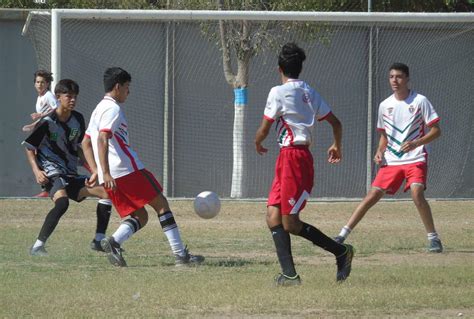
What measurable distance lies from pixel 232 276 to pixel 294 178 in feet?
3.87

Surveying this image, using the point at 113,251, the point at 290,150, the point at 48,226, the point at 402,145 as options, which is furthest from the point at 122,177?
the point at 402,145

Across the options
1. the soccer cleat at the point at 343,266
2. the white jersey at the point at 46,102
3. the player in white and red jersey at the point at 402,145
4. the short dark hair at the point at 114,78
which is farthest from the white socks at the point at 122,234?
the white jersey at the point at 46,102

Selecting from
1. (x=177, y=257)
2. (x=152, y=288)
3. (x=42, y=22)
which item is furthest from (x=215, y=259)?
(x=42, y=22)

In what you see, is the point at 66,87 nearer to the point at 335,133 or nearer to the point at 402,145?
the point at 335,133

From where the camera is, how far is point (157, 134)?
18.8 meters

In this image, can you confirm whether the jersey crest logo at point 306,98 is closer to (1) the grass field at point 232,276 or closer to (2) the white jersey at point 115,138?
(1) the grass field at point 232,276

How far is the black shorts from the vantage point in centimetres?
1088

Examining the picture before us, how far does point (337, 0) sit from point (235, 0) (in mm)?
2054

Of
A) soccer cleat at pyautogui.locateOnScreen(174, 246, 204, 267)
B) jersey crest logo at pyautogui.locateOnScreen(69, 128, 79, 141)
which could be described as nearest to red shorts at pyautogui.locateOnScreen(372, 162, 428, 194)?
soccer cleat at pyautogui.locateOnScreen(174, 246, 204, 267)

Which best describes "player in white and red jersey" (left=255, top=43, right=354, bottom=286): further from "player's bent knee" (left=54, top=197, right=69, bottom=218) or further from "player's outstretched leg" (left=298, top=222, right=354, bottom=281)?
"player's bent knee" (left=54, top=197, right=69, bottom=218)

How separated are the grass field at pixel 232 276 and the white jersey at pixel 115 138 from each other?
91 cm

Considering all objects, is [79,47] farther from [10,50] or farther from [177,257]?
[177,257]

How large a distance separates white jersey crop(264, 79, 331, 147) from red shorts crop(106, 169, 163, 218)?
1702mm

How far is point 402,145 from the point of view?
435 inches
